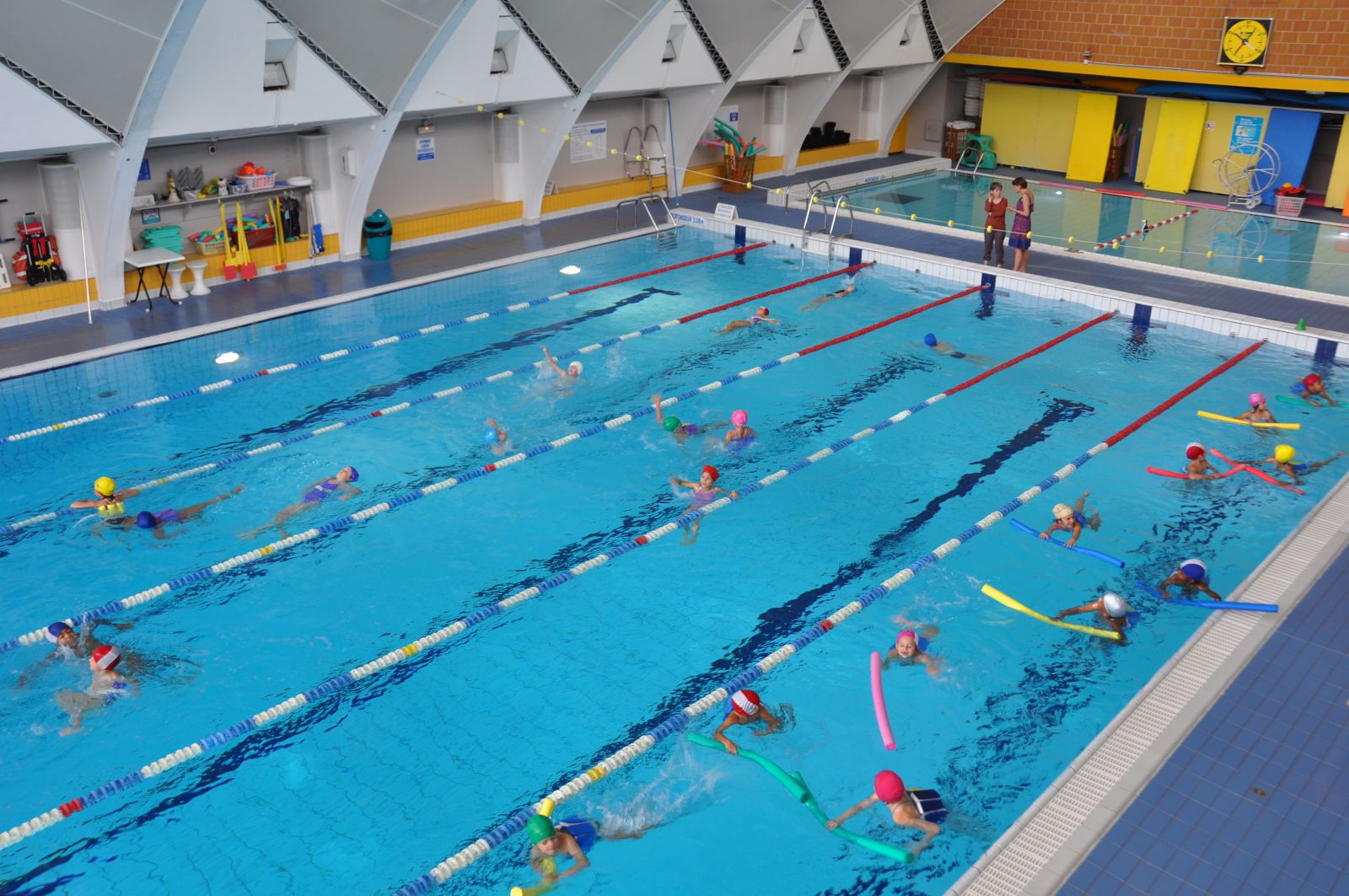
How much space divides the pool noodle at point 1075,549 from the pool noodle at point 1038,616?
0.83m

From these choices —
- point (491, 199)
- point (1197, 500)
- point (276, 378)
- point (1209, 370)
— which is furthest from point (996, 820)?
point (491, 199)

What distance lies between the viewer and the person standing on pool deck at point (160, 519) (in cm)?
795

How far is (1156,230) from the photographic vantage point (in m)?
16.4

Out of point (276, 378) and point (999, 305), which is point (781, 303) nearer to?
point (999, 305)

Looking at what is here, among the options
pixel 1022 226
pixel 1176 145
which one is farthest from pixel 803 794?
pixel 1176 145

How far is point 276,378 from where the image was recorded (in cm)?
1092

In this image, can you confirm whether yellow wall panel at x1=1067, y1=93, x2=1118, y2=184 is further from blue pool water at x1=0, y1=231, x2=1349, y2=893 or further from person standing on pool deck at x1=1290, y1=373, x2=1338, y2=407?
person standing on pool deck at x1=1290, y1=373, x2=1338, y2=407

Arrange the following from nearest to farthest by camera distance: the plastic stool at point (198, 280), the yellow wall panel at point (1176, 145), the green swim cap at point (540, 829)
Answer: the green swim cap at point (540, 829) < the plastic stool at point (198, 280) < the yellow wall panel at point (1176, 145)

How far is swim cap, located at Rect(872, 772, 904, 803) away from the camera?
16.9 ft

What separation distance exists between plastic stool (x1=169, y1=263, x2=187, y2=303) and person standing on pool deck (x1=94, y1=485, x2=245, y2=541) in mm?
5440

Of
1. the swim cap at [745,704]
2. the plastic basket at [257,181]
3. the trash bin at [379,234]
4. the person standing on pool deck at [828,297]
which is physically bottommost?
the swim cap at [745,704]

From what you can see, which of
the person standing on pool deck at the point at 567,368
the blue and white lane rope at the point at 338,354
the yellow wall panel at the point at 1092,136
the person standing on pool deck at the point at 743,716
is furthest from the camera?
the yellow wall panel at the point at 1092,136

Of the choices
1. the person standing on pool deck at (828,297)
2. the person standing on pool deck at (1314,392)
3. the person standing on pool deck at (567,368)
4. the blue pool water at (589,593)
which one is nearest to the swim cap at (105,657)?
the blue pool water at (589,593)

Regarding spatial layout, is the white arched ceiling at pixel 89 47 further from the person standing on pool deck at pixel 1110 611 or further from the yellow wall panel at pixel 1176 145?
the yellow wall panel at pixel 1176 145
